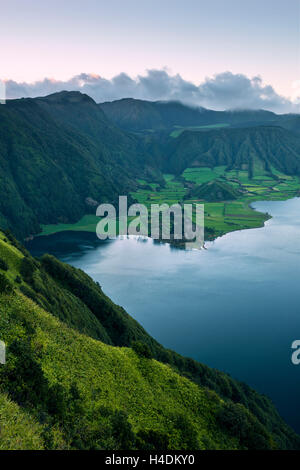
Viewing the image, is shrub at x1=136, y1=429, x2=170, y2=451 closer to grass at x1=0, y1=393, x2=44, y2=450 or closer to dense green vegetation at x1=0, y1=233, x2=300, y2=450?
dense green vegetation at x1=0, y1=233, x2=300, y2=450

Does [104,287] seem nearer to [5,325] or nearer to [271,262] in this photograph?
[271,262]

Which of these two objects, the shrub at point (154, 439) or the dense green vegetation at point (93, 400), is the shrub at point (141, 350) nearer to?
Result: the dense green vegetation at point (93, 400)

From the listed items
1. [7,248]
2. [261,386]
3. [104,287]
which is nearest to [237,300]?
[261,386]

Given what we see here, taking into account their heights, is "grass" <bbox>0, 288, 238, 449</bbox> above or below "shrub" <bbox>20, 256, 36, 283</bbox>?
below

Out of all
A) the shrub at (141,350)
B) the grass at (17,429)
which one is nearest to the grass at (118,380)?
the shrub at (141,350)

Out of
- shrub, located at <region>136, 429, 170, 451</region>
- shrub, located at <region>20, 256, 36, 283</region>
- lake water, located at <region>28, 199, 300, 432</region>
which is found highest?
shrub, located at <region>20, 256, 36, 283</region>

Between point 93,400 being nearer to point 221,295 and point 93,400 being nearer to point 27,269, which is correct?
point 27,269

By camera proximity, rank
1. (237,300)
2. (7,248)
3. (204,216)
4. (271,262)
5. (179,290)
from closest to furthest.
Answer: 1. (7,248)
2. (237,300)
3. (179,290)
4. (271,262)
5. (204,216)

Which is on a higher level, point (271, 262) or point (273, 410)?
point (271, 262)

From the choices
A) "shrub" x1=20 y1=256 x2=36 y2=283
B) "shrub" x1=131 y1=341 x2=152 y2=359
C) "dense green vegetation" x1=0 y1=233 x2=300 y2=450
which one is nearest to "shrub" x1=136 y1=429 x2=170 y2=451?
"dense green vegetation" x1=0 y1=233 x2=300 y2=450
